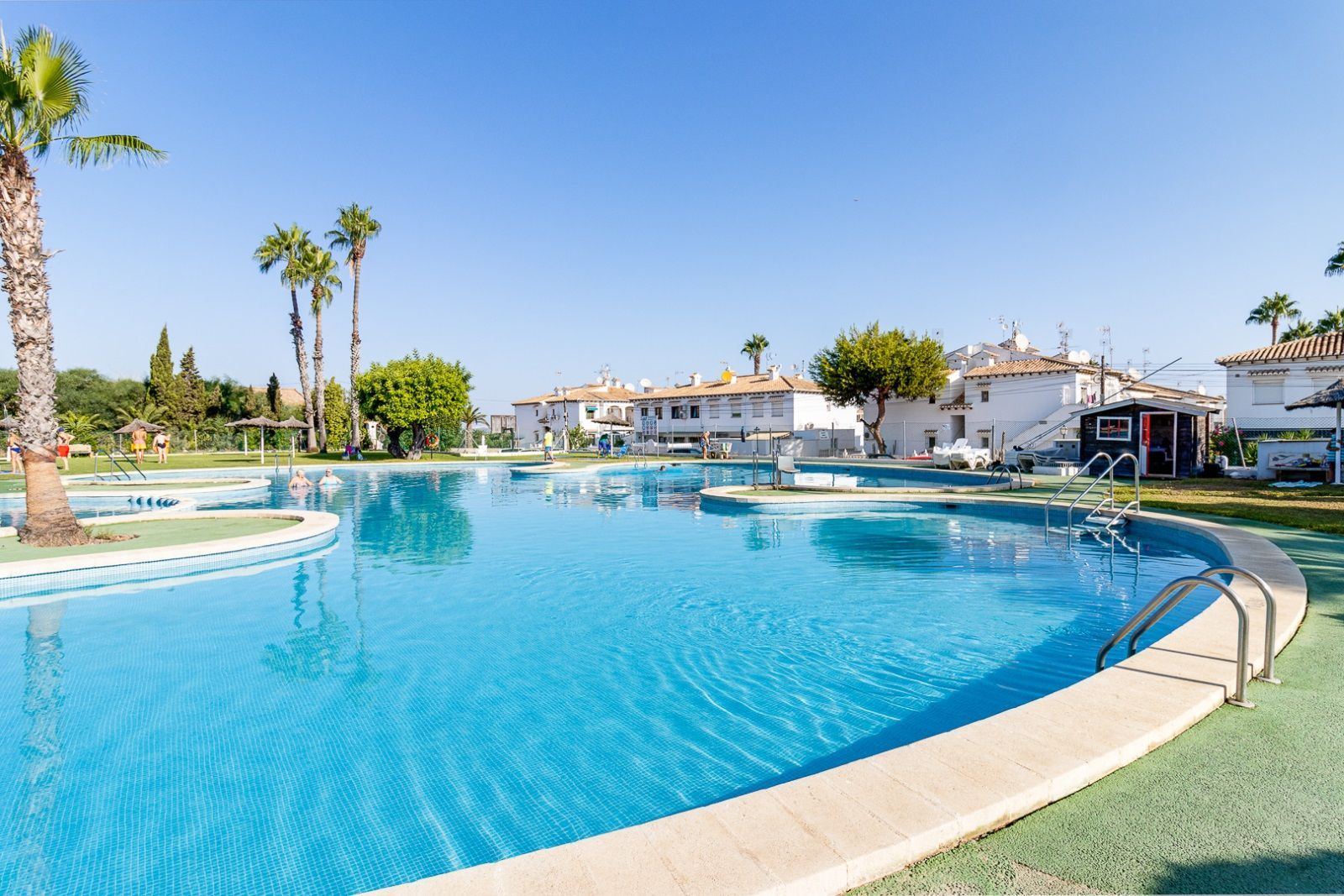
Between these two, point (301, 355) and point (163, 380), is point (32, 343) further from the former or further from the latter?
point (163, 380)

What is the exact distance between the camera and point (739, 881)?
7.15 feet

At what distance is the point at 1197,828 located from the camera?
8.43 feet

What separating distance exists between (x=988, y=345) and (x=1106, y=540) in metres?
41.2

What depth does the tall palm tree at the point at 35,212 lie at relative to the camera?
32.3 feet

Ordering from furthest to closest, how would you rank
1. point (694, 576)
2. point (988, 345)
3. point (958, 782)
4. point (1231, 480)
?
point (988, 345) → point (1231, 480) → point (694, 576) → point (958, 782)

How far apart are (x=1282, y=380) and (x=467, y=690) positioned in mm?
32444

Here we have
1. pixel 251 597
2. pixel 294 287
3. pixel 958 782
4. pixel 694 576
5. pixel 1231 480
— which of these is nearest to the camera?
pixel 958 782

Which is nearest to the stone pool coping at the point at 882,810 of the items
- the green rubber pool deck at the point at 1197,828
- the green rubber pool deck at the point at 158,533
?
the green rubber pool deck at the point at 1197,828

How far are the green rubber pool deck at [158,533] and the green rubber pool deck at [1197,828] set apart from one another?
11.7m

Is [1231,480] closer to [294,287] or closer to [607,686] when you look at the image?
[607,686]

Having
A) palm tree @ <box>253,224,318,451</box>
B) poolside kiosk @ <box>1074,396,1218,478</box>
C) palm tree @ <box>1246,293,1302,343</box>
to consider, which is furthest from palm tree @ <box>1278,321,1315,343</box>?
palm tree @ <box>253,224,318,451</box>

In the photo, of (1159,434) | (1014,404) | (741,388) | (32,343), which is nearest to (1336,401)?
(1159,434)

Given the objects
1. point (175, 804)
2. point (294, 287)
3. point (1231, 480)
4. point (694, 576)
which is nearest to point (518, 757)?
point (175, 804)

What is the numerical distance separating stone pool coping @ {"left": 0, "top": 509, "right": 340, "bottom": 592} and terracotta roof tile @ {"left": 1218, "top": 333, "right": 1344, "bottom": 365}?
3214cm
